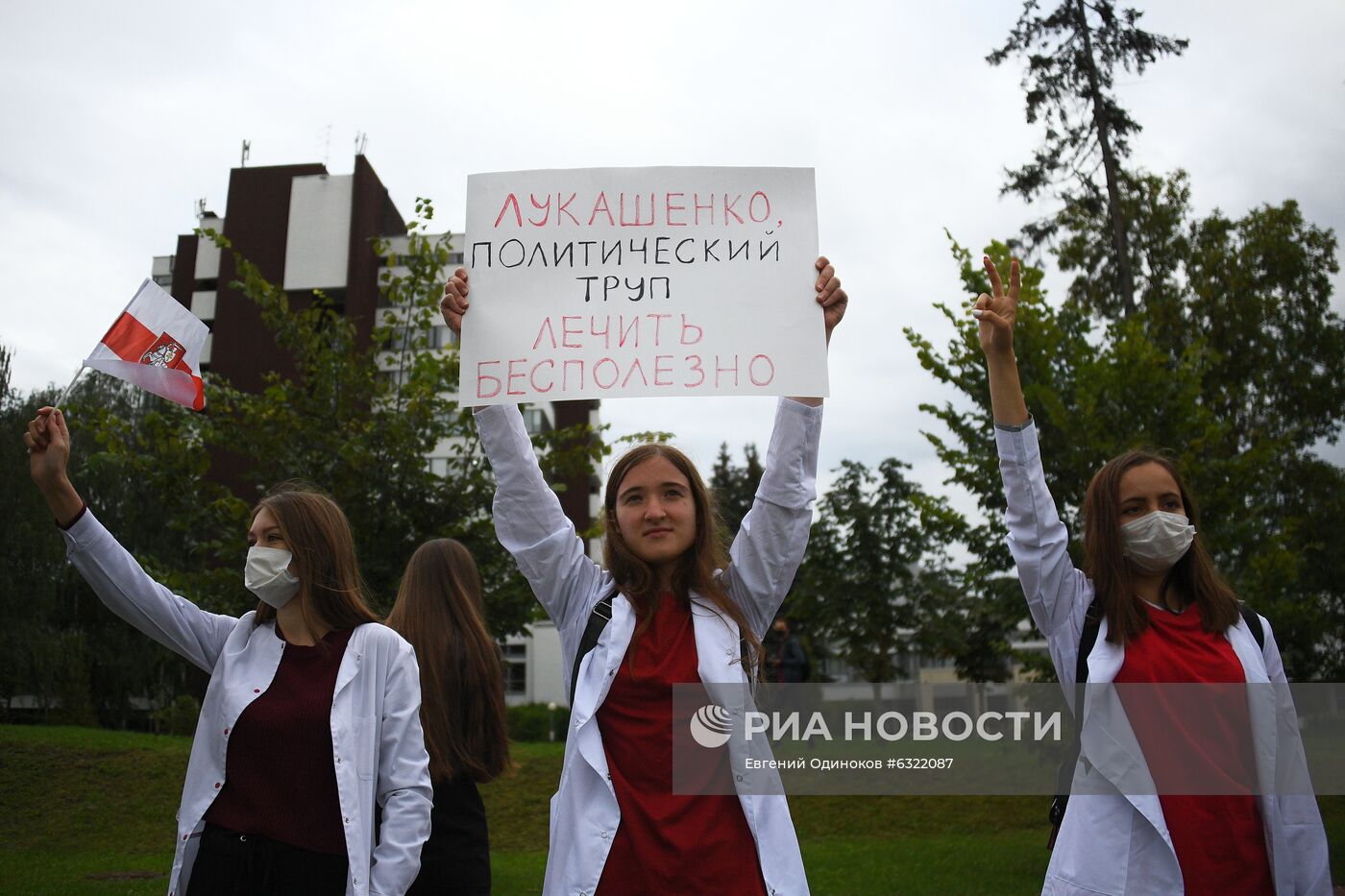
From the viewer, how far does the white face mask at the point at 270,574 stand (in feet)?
10.6

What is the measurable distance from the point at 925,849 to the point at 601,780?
32.7ft

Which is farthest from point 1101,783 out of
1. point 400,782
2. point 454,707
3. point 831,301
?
point 454,707

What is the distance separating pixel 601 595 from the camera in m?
3.00

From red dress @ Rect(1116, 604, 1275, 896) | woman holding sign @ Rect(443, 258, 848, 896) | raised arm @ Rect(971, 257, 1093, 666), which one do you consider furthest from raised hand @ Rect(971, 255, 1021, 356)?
red dress @ Rect(1116, 604, 1275, 896)

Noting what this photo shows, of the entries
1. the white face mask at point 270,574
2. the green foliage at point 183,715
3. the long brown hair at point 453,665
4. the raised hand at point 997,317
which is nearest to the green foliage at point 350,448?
the long brown hair at point 453,665

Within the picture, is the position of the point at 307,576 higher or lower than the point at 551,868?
higher

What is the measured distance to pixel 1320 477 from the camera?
72.9 feet

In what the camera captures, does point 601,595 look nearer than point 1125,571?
Yes

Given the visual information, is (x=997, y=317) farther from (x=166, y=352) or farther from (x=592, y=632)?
(x=166, y=352)

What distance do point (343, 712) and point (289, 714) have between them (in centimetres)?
15

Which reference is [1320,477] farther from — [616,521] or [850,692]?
[616,521]

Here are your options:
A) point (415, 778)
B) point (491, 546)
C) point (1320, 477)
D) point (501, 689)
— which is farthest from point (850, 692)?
point (415, 778)

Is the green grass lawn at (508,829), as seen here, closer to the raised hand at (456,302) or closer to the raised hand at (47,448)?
the raised hand at (47,448)
